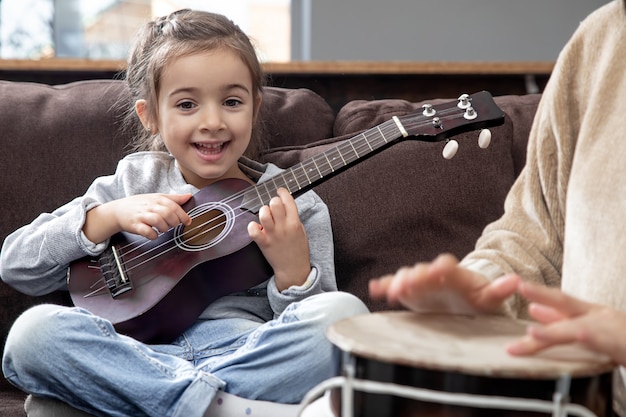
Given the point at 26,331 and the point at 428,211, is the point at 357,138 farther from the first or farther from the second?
the point at 26,331

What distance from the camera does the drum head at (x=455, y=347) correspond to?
77cm

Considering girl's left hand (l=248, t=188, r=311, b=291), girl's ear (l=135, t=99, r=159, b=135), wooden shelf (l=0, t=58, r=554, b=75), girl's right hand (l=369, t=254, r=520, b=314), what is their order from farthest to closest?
wooden shelf (l=0, t=58, r=554, b=75) → girl's ear (l=135, t=99, r=159, b=135) → girl's left hand (l=248, t=188, r=311, b=291) → girl's right hand (l=369, t=254, r=520, b=314)

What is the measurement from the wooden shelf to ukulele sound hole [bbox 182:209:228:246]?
654mm

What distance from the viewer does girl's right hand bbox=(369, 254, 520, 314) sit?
88 centimetres

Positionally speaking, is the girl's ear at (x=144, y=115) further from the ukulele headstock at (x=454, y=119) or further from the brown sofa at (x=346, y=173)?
the ukulele headstock at (x=454, y=119)

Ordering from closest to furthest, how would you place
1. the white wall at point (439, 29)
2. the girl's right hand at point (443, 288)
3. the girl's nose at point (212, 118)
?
the girl's right hand at point (443, 288) → the girl's nose at point (212, 118) → the white wall at point (439, 29)

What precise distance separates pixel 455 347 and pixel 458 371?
0.17ft

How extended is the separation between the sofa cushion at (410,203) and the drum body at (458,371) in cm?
85

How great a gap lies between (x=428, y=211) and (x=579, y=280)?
71 cm

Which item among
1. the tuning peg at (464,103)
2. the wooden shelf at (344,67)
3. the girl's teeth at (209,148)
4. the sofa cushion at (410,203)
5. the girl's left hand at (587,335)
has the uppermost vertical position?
the girl's left hand at (587,335)

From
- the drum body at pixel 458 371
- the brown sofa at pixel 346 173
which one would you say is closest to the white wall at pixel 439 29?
the brown sofa at pixel 346 173

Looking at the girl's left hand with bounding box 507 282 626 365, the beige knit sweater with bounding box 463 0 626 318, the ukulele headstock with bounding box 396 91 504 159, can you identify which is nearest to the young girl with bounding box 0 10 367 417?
the ukulele headstock with bounding box 396 91 504 159

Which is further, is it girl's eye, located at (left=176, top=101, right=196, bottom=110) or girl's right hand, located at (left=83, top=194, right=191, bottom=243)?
girl's eye, located at (left=176, top=101, right=196, bottom=110)

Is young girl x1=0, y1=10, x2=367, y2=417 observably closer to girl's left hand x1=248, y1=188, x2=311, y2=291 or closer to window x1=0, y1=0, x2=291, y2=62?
girl's left hand x1=248, y1=188, x2=311, y2=291
